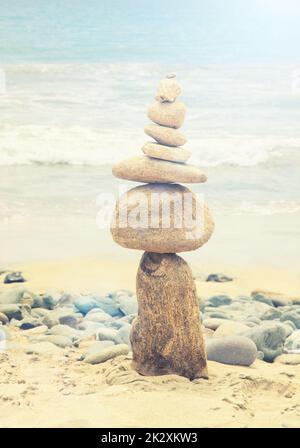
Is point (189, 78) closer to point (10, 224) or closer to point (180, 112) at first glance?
point (10, 224)

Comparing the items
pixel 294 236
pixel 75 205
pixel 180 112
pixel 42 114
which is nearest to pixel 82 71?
pixel 42 114

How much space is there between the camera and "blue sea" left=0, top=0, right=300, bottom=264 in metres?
9.61

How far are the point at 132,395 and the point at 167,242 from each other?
971 mm

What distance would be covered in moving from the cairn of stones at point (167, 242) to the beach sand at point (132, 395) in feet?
0.53

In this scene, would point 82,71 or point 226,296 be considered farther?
point 82,71

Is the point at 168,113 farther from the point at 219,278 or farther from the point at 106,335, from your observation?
the point at 219,278

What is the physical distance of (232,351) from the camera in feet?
21.1

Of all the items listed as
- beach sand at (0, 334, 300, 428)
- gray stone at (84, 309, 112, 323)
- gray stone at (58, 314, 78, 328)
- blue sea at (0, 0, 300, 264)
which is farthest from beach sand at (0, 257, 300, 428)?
blue sea at (0, 0, 300, 264)

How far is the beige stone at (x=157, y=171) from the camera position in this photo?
5836 mm

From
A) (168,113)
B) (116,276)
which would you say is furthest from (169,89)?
(116,276)

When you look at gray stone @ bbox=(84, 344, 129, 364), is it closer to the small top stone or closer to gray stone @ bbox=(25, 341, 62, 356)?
gray stone @ bbox=(25, 341, 62, 356)

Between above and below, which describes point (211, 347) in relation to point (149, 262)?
below
